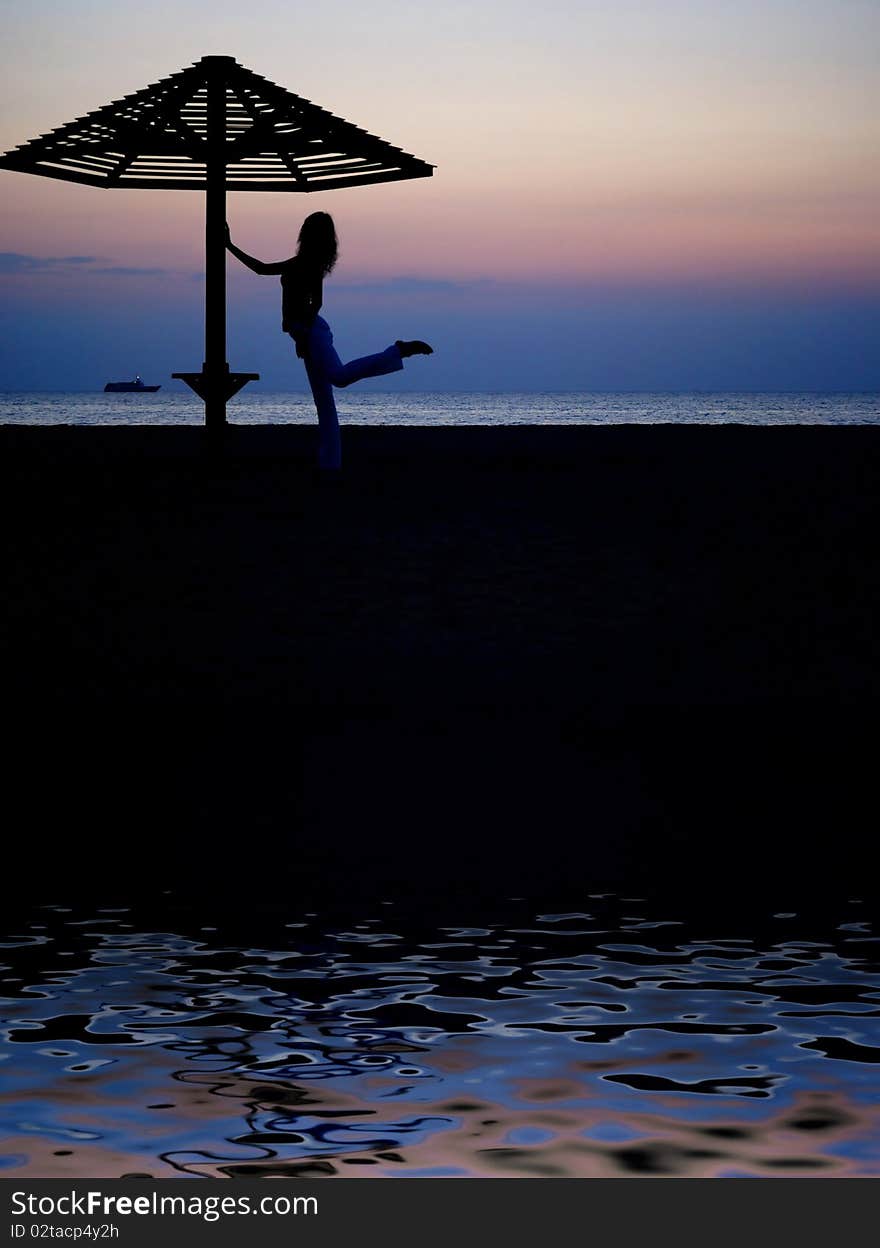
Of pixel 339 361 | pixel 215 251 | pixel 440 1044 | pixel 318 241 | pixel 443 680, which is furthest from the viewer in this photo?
pixel 215 251

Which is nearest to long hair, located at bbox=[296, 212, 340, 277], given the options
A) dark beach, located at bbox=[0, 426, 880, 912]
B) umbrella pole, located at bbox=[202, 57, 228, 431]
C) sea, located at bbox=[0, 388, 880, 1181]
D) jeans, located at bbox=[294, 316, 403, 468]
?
jeans, located at bbox=[294, 316, 403, 468]

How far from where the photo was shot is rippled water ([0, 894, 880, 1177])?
349 cm

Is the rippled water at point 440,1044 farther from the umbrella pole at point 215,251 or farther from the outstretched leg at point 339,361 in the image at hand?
the umbrella pole at point 215,251

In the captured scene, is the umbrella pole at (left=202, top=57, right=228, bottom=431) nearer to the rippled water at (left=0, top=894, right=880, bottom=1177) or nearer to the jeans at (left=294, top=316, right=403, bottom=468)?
the jeans at (left=294, top=316, right=403, bottom=468)

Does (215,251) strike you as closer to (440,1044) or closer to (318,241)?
(318,241)

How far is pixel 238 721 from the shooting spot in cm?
840

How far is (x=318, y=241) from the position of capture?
14.9 metres

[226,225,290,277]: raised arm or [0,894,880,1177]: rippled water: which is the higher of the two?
[226,225,290,277]: raised arm

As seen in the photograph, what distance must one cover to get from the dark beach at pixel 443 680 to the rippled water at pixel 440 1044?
0.45 meters

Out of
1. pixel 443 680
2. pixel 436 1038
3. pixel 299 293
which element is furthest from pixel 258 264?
pixel 436 1038

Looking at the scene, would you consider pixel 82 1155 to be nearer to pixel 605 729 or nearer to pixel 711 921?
pixel 711 921

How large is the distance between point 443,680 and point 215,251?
10.1 metres

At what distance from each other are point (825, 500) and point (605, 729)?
730 cm

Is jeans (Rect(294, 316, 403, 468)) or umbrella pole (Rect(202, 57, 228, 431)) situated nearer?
jeans (Rect(294, 316, 403, 468))
